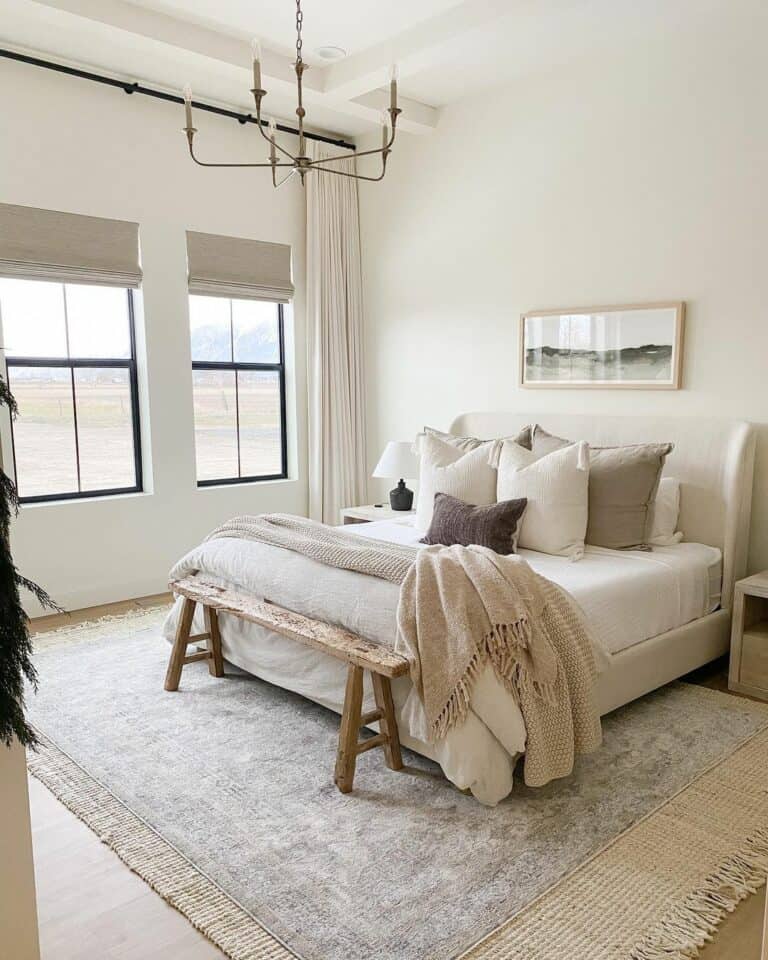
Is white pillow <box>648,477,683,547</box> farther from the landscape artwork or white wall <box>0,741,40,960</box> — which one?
Answer: white wall <box>0,741,40,960</box>

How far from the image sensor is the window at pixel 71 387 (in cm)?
420

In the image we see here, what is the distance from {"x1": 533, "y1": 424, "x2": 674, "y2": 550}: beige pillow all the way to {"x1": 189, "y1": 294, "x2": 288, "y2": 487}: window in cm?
258

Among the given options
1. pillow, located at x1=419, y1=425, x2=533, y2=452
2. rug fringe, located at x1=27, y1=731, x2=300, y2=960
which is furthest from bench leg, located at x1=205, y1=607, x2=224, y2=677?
pillow, located at x1=419, y1=425, x2=533, y2=452

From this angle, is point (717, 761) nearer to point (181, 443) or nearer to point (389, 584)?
point (389, 584)

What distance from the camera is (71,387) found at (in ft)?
14.4

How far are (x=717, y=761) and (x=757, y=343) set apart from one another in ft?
6.33

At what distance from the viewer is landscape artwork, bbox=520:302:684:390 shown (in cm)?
384

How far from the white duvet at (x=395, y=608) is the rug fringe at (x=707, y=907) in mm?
615

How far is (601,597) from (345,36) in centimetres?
305

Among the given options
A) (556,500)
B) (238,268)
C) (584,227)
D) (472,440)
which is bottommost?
(556,500)

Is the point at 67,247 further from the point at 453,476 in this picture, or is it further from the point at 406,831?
the point at 406,831

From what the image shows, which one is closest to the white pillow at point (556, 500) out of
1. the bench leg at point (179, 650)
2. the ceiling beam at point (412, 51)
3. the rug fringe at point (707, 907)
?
the rug fringe at point (707, 907)

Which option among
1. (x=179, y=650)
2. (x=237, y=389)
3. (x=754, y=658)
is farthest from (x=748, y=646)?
(x=237, y=389)

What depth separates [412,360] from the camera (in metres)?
5.19
